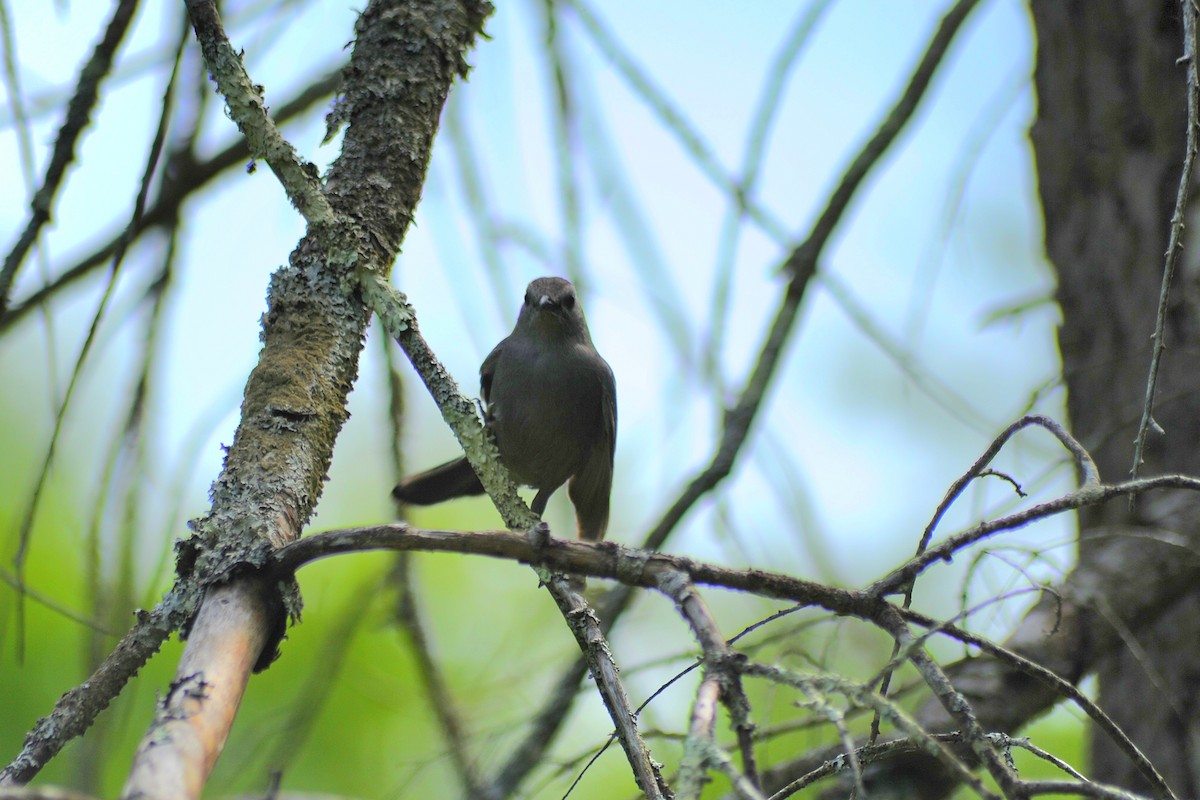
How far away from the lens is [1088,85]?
→ 4.36m

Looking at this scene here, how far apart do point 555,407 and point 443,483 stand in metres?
0.76

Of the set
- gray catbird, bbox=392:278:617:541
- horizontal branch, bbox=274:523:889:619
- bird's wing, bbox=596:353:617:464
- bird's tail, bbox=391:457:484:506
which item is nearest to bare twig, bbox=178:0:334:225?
horizontal branch, bbox=274:523:889:619

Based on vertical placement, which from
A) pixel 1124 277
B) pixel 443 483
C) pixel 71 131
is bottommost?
pixel 71 131

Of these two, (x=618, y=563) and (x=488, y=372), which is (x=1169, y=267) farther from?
(x=488, y=372)

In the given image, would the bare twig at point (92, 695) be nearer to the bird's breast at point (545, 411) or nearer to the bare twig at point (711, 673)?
the bare twig at point (711, 673)

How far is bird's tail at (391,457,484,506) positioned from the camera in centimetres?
445

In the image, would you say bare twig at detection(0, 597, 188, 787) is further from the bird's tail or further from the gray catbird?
the gray catbird

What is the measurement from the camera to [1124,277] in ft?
13.8

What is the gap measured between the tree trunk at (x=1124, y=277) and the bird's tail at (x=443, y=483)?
2.55 m

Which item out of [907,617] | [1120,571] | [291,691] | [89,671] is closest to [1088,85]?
[1120,571]

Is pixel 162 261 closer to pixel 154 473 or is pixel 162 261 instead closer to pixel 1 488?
pixel 154 473

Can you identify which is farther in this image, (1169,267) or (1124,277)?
(1124,277)

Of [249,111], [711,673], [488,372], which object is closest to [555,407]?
[488,372]

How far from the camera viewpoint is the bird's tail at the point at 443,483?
445cm
